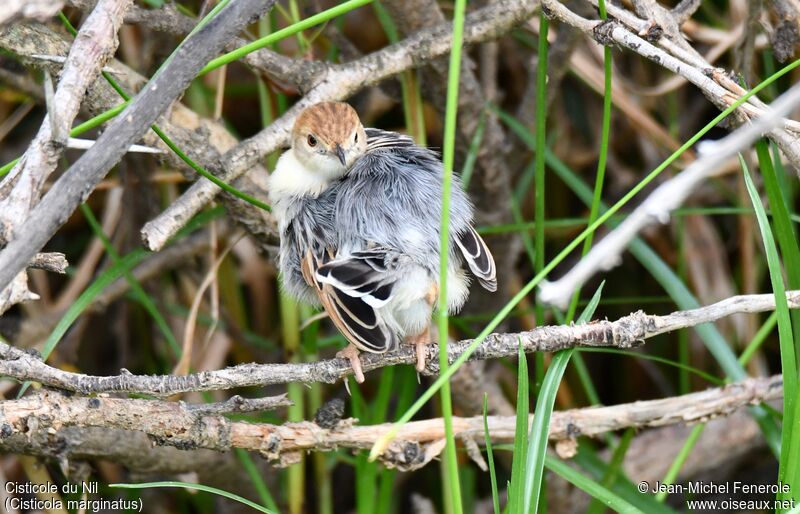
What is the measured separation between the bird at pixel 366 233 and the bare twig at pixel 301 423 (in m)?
0.23

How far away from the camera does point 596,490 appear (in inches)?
76.9

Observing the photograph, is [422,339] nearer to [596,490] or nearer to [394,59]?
[596,490]

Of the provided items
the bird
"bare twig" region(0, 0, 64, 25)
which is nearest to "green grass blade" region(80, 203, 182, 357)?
the bird

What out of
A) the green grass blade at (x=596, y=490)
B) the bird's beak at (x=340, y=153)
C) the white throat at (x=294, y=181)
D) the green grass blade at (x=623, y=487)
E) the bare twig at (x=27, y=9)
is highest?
the bird's beak at (x=340, y=153)

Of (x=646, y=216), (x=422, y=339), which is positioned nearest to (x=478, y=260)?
(x=422, y=339)

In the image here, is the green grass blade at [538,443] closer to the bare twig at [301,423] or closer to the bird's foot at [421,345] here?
the bird's foot at [421,345]

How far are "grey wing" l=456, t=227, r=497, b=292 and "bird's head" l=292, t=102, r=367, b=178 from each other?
0.48 m

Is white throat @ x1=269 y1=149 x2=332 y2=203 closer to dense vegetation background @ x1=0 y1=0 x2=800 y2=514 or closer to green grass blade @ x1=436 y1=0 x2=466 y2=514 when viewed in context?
dense vegetation background @ x1=0 y1=0 x2=800 y2=514

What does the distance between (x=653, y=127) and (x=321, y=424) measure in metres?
1.95

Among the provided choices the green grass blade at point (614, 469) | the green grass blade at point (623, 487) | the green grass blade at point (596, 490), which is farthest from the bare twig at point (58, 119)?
the green grass blade at point (623, 487)

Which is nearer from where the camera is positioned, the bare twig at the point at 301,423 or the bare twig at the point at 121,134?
the bare twig at the point at 121,134

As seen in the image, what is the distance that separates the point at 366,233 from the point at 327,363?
1.26 ft

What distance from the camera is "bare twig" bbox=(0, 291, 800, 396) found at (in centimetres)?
176

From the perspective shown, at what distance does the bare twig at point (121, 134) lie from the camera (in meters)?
1.48
